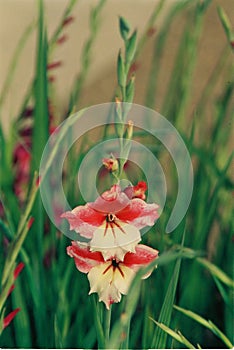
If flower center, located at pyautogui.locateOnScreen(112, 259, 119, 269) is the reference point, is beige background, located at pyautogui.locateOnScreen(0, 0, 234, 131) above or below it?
above

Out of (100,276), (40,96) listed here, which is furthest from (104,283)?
(40,96)

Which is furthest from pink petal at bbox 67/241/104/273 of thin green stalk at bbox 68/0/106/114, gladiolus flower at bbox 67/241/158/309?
thin green stalk at bbox 68/0/106/114

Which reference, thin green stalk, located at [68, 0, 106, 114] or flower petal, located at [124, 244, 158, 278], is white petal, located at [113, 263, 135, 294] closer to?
flower petal, located at [124, 244, 158, 278]

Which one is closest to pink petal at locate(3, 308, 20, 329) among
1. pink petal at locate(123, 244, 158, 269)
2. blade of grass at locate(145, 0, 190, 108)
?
pink petal at locate(123, 244, 158, 269)

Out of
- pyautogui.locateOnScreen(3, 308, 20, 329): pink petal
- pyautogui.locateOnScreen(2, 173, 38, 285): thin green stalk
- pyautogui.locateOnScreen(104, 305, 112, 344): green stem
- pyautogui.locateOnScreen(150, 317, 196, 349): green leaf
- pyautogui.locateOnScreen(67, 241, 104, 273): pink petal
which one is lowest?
pyautogui.locateOnScreen(150, 317, 196, 349): green leaf

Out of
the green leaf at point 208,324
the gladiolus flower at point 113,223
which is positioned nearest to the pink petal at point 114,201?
the gladiolus flower at point 113,223

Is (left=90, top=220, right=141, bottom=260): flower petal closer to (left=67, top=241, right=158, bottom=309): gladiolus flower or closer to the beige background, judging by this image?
(left=67, top=241, right=158, bottom=309): gladiolus flower
